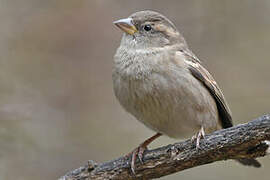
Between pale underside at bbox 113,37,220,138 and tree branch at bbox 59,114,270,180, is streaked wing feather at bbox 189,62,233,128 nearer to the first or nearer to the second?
pale underside at bbox 113,37,220,138

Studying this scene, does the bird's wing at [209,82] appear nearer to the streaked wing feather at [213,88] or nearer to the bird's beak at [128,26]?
the streaked wing feather at [213,88]

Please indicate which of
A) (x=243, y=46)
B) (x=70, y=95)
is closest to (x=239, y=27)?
(x=243, y=46)

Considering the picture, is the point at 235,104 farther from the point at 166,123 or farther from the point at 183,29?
the point at 166,123

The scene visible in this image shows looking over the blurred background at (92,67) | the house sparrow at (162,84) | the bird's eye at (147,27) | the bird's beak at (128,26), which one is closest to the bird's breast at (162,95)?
the house sparrow at (162,84)

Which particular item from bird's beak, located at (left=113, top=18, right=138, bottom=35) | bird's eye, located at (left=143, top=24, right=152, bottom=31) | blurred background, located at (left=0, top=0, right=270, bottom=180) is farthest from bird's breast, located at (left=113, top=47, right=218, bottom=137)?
blurred background, located at (left=0, top=0, right=270, bottom=180)

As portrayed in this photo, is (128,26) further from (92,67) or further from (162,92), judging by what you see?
(92,67)

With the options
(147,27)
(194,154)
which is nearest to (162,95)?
(194,154)
